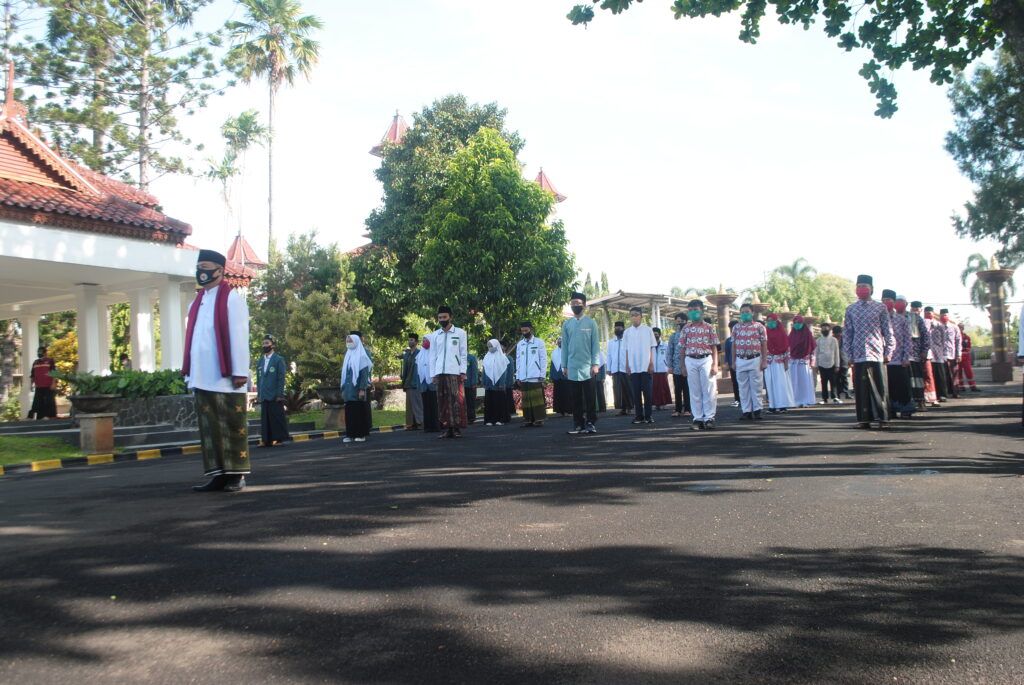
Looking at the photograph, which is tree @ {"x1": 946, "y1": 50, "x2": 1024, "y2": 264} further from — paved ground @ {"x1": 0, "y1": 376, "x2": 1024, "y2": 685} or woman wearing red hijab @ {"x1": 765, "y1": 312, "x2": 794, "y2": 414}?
paved ground @ {"x1": 0, "y1": 376, "x2": 1024, "y2": 685}

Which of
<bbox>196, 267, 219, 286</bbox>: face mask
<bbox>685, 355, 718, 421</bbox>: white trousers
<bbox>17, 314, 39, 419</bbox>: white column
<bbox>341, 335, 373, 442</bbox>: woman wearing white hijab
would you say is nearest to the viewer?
<bbox>196, 267, 219, 286</bbox>: face mask

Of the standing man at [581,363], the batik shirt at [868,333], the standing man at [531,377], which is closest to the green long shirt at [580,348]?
the standing man at [581,363]

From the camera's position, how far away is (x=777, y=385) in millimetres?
17719

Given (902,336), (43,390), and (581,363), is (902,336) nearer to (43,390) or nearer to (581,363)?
(581,363)

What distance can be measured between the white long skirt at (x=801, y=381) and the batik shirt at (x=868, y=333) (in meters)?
7.57

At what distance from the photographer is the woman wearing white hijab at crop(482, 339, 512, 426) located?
1853 cm

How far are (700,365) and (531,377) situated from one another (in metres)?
4.72

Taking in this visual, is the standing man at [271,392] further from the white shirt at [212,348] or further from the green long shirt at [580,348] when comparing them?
the white shirt at [212,348]

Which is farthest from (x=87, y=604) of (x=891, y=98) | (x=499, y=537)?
(x=891, y=98)

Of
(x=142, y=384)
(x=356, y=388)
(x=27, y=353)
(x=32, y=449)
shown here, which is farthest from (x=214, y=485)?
(x=27, y=353)

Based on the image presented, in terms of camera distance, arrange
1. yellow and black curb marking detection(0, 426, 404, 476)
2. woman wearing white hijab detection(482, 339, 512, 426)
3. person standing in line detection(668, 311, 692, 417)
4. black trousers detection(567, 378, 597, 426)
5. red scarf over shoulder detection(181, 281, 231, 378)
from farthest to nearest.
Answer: woman wearing white hijab detection(482, 339, 512, 426) < person standing in line detection(668, 311, 692, 417) < yellow and black curb marking detection(0, 426, 404, 476) < black trousers detection(567, 378, 597, 426) < red scarf over shoulder detection(181, 281, 231, 378)

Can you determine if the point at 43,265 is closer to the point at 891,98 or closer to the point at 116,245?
the point at 116,245

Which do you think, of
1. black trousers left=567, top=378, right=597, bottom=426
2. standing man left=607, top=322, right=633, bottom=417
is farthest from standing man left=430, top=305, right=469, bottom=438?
standing man left=607, top=322, right=633, bottom=417

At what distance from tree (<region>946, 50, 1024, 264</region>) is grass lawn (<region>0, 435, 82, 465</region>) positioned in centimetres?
2680
